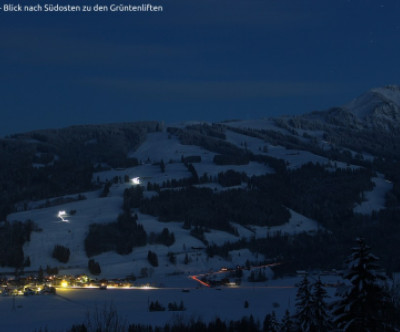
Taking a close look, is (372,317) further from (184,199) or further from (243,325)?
(184,199)

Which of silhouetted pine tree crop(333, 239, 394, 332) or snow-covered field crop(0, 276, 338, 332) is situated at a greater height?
silhouetted pine tree crop(333, 239, 394, 332)

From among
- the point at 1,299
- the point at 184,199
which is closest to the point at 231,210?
the point at 184,199

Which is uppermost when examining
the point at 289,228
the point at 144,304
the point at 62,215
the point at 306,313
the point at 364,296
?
the point at 62,215

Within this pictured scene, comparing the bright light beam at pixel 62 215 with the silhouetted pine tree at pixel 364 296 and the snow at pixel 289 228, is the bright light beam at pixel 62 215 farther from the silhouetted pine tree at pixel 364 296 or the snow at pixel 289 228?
the silhouetted pine tree at pixel 364 296

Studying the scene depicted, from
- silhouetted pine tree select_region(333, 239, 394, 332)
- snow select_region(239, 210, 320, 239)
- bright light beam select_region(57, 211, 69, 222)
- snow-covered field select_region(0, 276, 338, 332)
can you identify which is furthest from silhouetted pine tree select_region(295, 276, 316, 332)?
bright light beam select_region(57, 211, 69, 222)

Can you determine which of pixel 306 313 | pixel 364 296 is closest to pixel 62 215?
pixel 306 313

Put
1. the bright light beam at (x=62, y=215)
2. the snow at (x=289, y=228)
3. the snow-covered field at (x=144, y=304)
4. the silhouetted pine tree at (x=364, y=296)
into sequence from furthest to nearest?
the snow at (x=289, y=228) < the bright light beam at (x=62, y=215) < the snow-covered field at (x=144, y=304) < the silhouetted pine tree at (x=364, y=296)

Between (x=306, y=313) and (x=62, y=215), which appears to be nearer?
(x=306, y=313)

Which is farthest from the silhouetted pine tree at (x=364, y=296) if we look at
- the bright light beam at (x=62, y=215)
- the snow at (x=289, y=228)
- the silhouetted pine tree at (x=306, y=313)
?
the snow at (x=289, y=228)

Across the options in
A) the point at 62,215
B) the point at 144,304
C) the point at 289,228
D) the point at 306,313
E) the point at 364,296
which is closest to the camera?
the point at 364,296

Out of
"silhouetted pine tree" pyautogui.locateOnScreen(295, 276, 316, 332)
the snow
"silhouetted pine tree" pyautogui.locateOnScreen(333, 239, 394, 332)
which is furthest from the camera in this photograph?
the snow

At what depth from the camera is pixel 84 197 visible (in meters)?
198

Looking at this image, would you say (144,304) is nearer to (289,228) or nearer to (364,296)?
(289,228)

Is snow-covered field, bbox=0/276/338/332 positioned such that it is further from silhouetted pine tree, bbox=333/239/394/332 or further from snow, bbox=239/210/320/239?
silhouetted pine tree, bbox=333/239/394/332
